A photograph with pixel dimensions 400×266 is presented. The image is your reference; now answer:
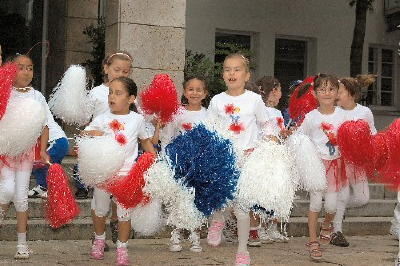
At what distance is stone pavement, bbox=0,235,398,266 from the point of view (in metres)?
6.09

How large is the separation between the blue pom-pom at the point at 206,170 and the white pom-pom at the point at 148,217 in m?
0.53

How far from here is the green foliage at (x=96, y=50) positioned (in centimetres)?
1128

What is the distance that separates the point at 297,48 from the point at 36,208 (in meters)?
11.6

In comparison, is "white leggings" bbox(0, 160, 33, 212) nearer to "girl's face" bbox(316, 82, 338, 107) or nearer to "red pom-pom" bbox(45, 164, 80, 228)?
"red pom-pom" bbox(45, 164, 80, 228)

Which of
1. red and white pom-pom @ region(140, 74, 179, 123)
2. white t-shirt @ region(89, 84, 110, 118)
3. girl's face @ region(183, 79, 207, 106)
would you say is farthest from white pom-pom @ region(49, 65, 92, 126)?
girl's face @ region(183, 79, 207, 106)

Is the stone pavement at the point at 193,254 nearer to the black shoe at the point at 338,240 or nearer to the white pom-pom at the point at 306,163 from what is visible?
the black shoe at the point at 338,240

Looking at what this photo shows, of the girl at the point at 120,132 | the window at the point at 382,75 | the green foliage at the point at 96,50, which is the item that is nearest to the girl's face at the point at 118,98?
the girl at the point at 120,132

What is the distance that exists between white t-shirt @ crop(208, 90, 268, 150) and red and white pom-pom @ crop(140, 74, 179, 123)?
52cm

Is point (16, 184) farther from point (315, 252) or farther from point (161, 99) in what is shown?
point (315, 252)

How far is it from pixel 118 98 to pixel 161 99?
55 cm

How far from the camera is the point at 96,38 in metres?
11.6

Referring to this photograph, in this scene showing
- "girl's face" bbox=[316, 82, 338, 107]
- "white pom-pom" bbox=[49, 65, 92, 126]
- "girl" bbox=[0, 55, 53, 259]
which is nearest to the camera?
"girl" bbox=[0, 55, 53, 259]

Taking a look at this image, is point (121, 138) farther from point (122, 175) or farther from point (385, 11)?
point (385, 11)

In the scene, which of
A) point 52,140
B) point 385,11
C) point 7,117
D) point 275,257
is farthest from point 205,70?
point 385,11
